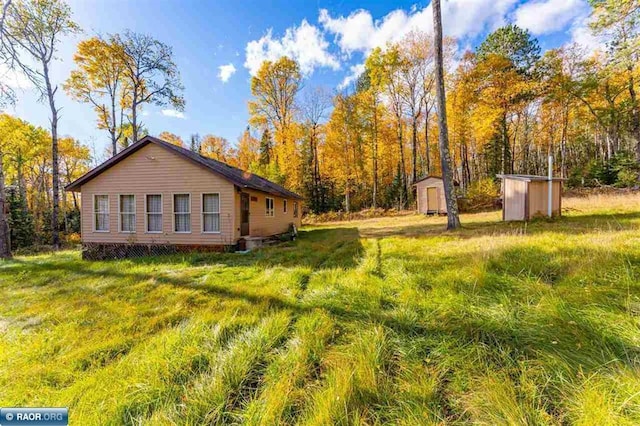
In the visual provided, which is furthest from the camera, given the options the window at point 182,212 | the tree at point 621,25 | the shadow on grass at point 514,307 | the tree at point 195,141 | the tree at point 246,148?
the tree at point 195,141

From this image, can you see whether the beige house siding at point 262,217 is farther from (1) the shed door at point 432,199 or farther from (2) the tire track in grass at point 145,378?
(1) the shed door at point 432,199

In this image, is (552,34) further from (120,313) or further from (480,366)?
(120,313)

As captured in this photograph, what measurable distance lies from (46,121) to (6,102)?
4495 millimetres

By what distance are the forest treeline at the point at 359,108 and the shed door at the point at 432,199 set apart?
350 cm

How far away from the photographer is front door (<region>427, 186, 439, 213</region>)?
1758 centimetres

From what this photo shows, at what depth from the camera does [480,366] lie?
200 centimetres

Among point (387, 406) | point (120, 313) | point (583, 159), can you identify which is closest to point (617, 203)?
point (387, 406)

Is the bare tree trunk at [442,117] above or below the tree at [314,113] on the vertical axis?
below

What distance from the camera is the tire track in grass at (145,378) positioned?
1.84m

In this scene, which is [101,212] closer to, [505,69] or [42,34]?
[42,34]

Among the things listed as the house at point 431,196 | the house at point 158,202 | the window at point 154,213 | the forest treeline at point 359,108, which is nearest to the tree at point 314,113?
the forest treeline at point 359,108

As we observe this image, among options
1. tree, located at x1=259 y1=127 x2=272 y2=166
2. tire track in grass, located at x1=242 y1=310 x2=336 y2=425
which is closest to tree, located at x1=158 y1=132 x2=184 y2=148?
tree, located at x1=259 y1=127 x2=272 y2=166

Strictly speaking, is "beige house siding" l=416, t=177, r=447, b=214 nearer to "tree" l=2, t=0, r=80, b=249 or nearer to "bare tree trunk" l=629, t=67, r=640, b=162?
"bare tree trunk" l=629, t=67, r=640, b=162

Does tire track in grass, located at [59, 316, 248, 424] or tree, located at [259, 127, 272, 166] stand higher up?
tree, located at [259, 127, 272, 166]
